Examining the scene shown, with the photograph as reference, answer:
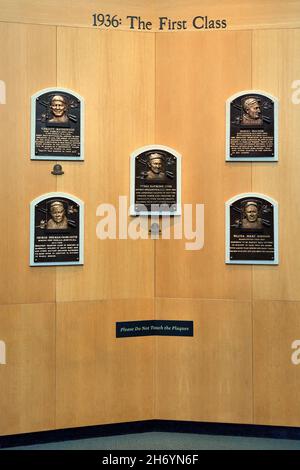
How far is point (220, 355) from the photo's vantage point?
433cm

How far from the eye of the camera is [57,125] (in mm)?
4215

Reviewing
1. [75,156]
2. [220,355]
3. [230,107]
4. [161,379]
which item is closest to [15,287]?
[75,156]

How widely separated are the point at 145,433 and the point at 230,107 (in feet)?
9.71

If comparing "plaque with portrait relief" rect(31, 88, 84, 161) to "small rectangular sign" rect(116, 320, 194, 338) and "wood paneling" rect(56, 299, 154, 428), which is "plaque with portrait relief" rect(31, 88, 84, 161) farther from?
"small rectangular sign" rect(116, 320, 194, 338)

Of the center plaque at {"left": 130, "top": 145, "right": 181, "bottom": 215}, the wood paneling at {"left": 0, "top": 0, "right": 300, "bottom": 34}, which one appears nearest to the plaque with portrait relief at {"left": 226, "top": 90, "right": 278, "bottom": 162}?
the center plaque at {"left": 130, "top": 145, "right": 181, "bottom": 215}

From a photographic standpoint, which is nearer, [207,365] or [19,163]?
[19,163]

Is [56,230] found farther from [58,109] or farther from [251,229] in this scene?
[251,229]

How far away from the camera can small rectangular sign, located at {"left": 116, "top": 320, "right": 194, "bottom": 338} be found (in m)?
4.35

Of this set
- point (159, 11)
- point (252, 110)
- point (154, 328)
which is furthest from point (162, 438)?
point (159, 11)

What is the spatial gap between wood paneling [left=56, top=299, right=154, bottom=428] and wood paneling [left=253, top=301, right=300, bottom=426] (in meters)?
0.93

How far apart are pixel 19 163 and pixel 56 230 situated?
0.64 meters

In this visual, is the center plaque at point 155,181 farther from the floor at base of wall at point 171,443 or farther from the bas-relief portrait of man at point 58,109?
the floor at base of wall at point 171,443

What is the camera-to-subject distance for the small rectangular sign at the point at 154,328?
4348 mm

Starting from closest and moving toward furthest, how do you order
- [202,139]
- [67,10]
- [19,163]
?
[19,163]
[67,10]
[202,139]
